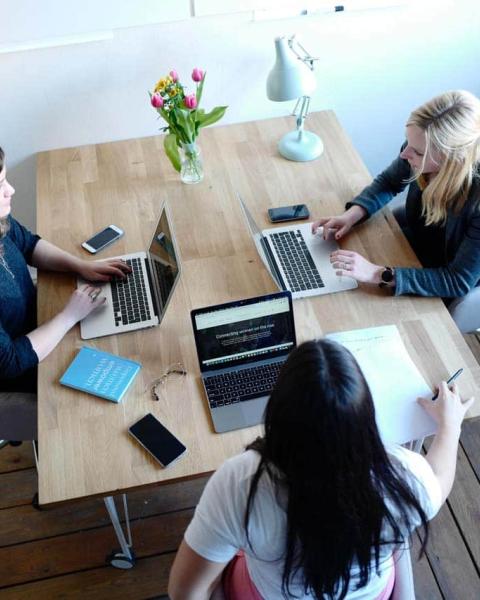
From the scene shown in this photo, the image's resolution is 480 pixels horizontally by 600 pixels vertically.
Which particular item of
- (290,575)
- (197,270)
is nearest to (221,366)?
(197,270)

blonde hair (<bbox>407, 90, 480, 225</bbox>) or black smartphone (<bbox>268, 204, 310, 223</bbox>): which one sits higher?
blonde hair (<bbox>407, 90, 480, 225</bbox>)

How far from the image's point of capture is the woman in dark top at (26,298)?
1.65m

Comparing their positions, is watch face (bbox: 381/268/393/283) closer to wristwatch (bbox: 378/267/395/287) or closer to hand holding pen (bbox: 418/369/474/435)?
wristwatch (bbox: 378/267/395/287)

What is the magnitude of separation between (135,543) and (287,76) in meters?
1.63

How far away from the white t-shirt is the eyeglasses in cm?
50

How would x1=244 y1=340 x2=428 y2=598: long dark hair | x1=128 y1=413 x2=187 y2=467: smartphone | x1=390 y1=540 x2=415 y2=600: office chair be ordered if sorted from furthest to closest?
x1=128 y1=413 x2=187 y2=467: smartphone < x1=390 y1=540 x2=415 y2=600: office chair < x1=244 y1=340 x2=428 y2=598: long dark hair

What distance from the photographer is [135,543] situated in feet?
6.98

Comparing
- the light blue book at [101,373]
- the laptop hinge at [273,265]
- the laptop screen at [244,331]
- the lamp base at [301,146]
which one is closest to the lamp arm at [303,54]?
the lamp base at [301,146]

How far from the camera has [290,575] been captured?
1126 millimetres

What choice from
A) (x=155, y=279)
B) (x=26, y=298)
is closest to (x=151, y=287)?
(x=155, y=279)

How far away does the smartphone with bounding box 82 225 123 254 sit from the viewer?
197 centimetres

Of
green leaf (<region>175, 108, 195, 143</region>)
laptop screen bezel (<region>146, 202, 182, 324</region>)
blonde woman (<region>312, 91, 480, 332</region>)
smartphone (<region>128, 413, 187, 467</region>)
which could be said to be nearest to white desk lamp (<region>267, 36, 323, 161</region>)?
green leaf (<region>175, 108, 195, 143</region>)

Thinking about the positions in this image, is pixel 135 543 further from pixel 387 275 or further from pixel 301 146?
pixel 301 146

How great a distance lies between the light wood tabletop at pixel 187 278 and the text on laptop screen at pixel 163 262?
8cm
